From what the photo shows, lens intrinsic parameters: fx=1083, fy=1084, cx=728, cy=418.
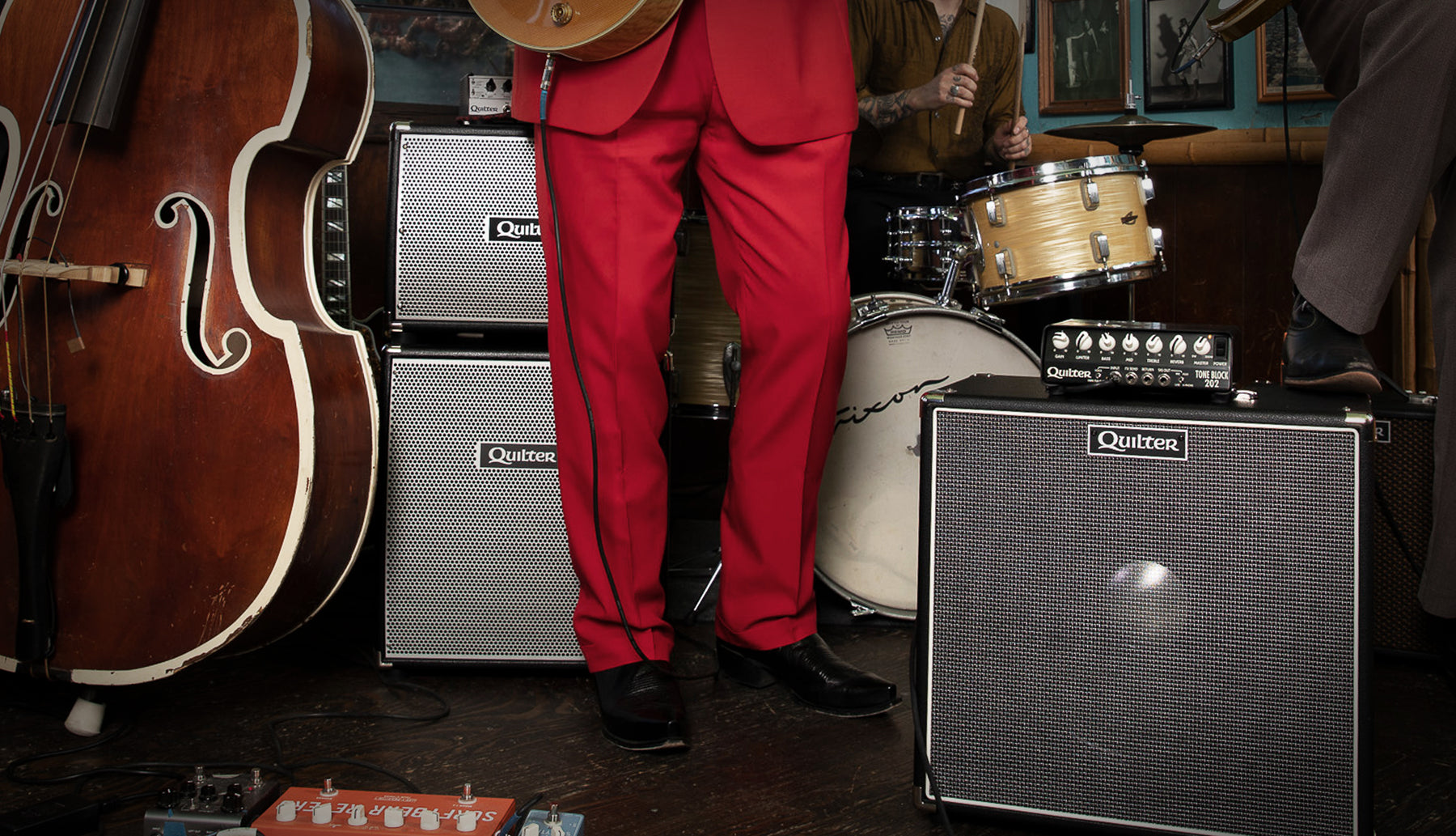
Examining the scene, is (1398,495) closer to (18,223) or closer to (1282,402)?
(1282,402)

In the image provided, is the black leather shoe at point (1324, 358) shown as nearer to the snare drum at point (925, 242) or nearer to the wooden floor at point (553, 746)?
the wooden floor at point (553, 746)

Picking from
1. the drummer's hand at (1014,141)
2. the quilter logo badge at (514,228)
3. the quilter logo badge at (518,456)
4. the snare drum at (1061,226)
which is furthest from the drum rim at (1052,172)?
the quilter logo badge at (518,456)

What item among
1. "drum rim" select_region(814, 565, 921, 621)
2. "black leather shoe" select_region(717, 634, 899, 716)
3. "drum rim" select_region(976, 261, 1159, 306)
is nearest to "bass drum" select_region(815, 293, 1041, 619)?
"drum rim" select_region(814, 565, 921, 621)

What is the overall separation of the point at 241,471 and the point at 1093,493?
0.91 metres

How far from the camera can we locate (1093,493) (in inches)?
39.1

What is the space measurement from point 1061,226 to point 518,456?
1.05 metres

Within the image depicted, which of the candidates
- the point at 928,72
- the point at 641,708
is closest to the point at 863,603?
the point at 641,708

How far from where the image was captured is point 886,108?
2.29 metres

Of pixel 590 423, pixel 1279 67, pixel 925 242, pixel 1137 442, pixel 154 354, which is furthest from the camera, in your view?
pixel 1279 67

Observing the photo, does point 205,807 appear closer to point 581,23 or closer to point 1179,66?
point 581,23

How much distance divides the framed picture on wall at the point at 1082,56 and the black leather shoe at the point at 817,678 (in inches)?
77.1

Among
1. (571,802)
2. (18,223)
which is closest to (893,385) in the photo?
(571,802)

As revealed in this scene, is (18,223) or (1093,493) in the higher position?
(18,223)

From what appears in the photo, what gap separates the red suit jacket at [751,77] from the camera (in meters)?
1.27
